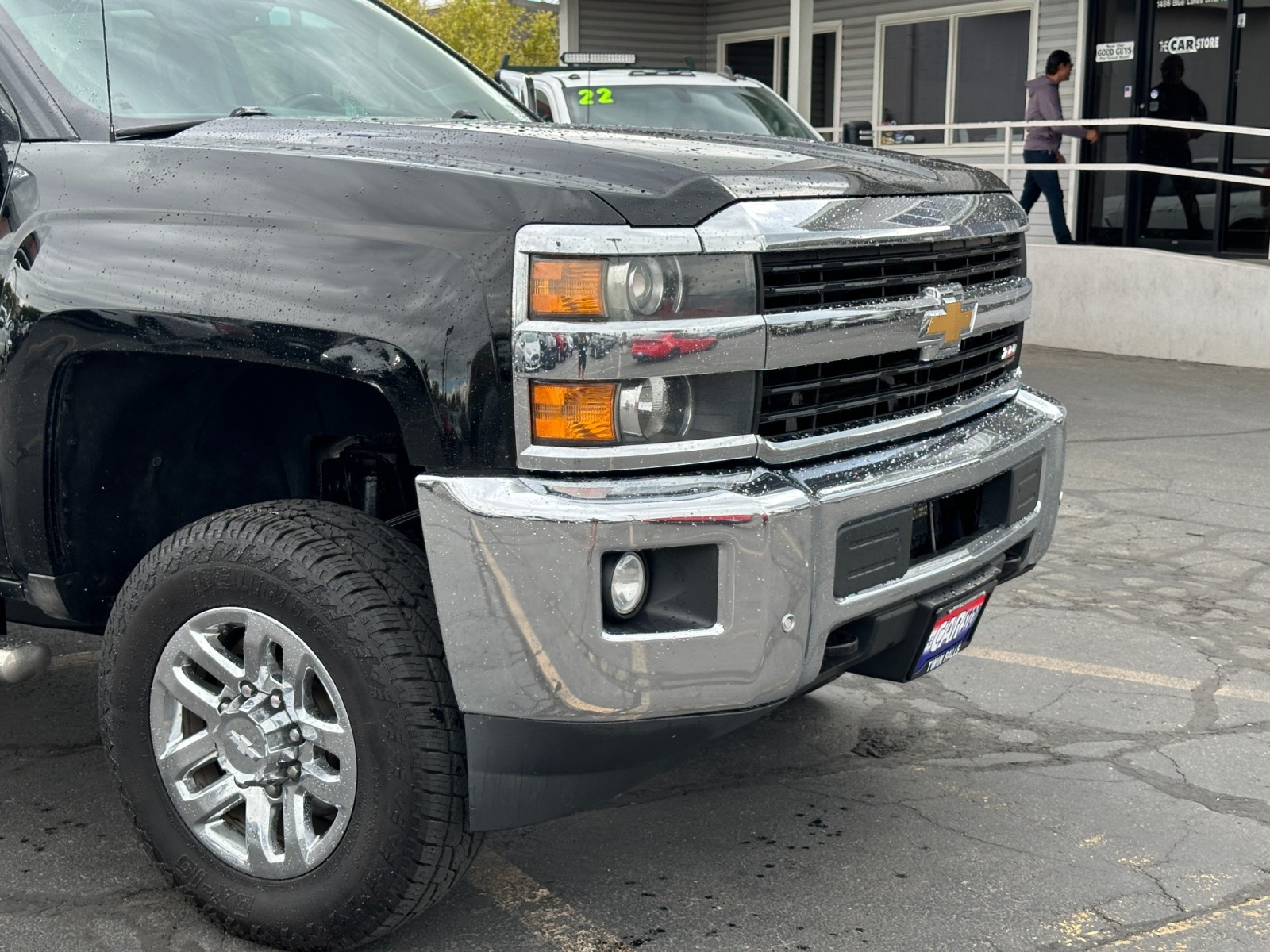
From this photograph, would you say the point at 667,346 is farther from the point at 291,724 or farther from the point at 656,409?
the point at 291,724

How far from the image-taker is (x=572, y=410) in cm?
269

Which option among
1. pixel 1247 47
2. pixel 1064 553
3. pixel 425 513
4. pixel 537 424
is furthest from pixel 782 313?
pixel 1247 47

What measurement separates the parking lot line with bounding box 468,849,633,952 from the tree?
168 feet

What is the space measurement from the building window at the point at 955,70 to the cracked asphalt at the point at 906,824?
12.9 metres

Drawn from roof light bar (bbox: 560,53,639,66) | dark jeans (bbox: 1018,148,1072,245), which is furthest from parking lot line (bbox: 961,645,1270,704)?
dark jeans (bbox: 1018,148,1072,245)

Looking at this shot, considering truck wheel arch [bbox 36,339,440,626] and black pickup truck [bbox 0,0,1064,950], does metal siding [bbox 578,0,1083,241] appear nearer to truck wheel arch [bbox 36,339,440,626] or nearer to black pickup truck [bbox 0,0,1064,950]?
black pickup truck [bbox 0,0,1064,950]

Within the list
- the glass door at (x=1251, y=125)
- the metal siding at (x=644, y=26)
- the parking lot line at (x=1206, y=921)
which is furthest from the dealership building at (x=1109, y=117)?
the parking lot line at (x=1206, y=921)

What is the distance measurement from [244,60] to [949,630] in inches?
89.3

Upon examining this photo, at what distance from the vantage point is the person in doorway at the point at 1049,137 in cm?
1408

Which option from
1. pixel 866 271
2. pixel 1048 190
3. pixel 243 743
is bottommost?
pixel 243 743

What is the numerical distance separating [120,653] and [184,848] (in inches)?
16.6

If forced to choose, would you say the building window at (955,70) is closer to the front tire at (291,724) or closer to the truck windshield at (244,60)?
the truck windshield at (244,60)

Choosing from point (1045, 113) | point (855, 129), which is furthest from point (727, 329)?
point (1045, 113)

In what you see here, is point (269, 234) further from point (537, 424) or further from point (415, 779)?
point (415, 779)
